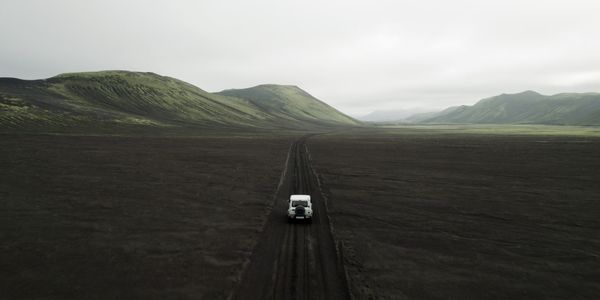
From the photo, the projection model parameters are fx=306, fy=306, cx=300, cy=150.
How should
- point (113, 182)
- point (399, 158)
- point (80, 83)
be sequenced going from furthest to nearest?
point (80, 83) < point (399, 158) < point (113, 182)

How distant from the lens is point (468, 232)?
21422 millimetres

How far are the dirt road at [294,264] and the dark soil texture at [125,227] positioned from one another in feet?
2.91

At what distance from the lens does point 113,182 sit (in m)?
33.4

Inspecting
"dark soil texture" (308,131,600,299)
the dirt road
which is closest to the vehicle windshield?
the dirt road

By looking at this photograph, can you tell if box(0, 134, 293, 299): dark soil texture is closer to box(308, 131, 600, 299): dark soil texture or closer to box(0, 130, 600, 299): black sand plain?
box(0, 130, 600, 299): black sand plain

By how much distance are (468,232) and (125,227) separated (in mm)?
23948

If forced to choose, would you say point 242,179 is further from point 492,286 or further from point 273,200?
point 492,286

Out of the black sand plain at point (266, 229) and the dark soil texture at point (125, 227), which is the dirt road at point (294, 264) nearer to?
the black sand plain at point (266, 229)

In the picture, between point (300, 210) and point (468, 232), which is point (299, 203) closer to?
point (300, 210)

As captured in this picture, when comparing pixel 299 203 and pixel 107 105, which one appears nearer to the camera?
pixel 299 203

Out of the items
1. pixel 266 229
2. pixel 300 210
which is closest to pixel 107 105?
pixel 266 229

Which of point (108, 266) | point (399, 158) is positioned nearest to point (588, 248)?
point (108, 266)

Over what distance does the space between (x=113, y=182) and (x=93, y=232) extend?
14.9 metres

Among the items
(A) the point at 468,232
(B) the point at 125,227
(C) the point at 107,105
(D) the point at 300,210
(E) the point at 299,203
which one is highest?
(C) the point at 107,105
